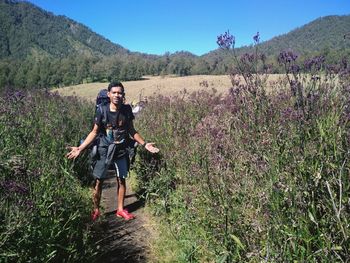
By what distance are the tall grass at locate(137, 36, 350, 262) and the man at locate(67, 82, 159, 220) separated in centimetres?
81

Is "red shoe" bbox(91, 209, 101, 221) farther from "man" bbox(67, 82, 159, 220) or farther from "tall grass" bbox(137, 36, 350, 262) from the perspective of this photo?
"tall grass" bbox(137, 36, 350, 262)

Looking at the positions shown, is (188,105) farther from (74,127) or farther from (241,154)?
(241,154)

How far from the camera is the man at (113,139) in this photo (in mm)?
5520

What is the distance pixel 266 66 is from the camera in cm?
471

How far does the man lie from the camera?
18.1 ft

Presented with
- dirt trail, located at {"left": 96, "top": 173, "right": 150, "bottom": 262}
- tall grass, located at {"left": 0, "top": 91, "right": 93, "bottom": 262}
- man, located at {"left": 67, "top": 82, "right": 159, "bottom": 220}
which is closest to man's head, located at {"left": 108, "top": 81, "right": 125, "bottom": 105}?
man, located at {"left": 67, "top": 82, "right": 159, "bottom": 220}

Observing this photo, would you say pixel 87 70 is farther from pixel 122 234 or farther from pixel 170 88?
pixel 122 234

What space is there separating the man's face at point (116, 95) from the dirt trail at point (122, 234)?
173 cm

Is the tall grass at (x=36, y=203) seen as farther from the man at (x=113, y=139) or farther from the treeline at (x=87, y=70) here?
the treeline at (x=87, y=70)

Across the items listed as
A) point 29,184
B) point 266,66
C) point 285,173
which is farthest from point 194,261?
point 266,66

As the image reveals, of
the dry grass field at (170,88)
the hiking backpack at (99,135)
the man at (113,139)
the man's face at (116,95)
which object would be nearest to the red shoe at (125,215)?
the man at (113,139)

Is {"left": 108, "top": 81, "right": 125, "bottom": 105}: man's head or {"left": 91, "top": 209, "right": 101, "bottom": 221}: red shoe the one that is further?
{"left": 108, "top": 81, "right": 125, "bottom": 105}: man's head

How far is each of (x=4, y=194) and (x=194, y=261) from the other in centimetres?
200

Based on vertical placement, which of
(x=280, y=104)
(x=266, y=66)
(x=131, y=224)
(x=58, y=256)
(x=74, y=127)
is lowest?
(x=131, y=224)
